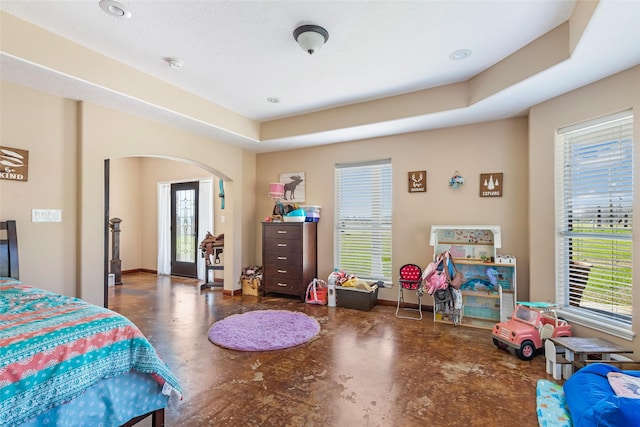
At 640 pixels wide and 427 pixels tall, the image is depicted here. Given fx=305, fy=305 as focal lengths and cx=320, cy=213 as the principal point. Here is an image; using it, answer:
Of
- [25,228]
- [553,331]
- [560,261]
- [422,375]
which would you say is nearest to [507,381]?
[422,375]

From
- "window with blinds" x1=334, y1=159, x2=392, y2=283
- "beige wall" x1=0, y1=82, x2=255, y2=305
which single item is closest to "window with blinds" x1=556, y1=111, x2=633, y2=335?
"window with blinds" x1=334, y1=159, x2=392, y2=283

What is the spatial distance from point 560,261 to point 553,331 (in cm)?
79

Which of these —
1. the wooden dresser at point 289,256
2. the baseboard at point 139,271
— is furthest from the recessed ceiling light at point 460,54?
the baseboard at point 139,271

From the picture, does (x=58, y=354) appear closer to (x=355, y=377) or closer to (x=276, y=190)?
(x=355, y=377)

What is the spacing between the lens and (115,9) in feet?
7.43

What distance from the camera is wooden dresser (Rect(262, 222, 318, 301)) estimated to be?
16.1ft

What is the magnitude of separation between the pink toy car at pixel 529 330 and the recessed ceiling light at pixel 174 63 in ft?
13.8

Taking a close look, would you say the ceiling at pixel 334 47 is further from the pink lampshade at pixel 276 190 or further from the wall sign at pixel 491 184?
the pink lampshade at pixel 276 190

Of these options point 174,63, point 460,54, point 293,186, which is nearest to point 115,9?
point 174,63

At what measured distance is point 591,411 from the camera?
67.6 inches

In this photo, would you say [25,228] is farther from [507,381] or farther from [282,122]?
[507,381]

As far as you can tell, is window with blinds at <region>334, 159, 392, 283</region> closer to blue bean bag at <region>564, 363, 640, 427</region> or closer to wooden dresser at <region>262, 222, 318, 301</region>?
wooden dresser at <region>262, 222, 318, 301</region>

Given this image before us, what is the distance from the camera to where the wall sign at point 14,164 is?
2776 mm

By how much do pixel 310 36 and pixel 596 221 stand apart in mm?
3188
